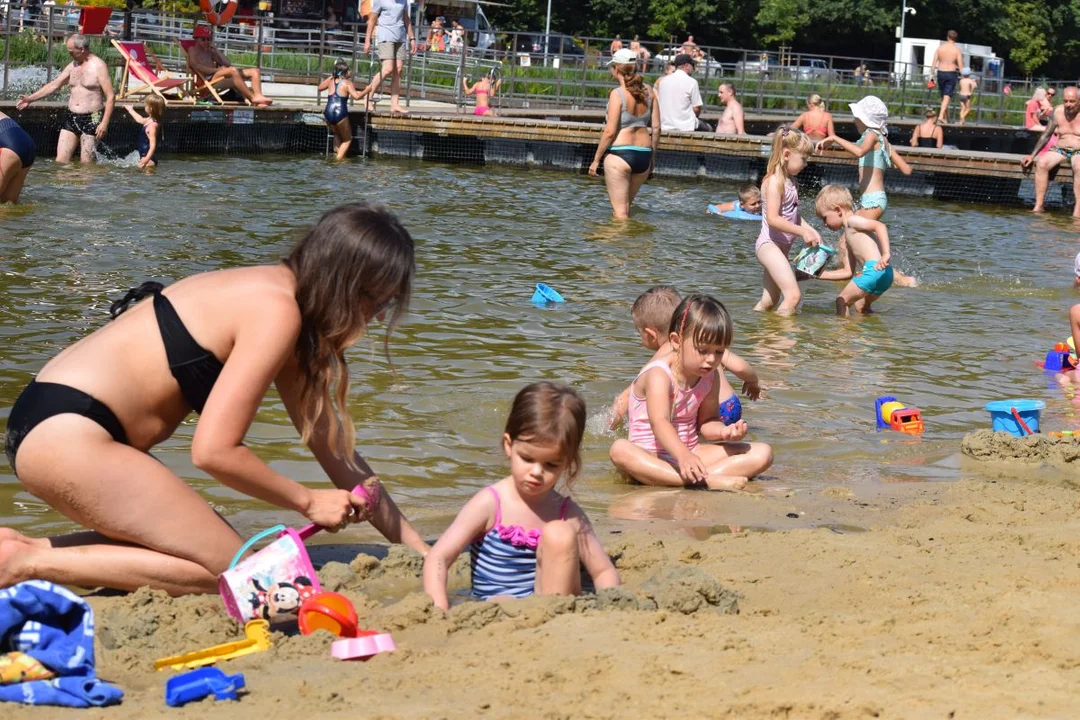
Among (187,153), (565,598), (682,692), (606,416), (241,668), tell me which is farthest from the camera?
(187,153)

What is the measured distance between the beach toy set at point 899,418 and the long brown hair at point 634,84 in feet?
22.9

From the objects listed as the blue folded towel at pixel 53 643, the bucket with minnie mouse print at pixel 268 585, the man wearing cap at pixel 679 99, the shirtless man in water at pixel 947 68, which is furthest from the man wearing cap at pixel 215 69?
the blue folded towel at pixel 53 643

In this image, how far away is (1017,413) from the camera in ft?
21.9

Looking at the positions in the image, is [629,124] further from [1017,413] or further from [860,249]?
[1017,413]

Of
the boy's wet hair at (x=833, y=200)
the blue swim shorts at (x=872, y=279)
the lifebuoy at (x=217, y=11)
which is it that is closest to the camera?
the blue swim shorts at (x=872, y=279)

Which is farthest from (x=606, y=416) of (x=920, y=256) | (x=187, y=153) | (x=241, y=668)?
(x=187, y=153)

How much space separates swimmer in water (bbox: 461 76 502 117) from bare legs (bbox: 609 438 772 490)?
1974cm

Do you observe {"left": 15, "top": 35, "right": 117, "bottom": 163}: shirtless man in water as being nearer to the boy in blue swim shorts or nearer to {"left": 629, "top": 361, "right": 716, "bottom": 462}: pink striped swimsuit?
the boy in blue swim shorts

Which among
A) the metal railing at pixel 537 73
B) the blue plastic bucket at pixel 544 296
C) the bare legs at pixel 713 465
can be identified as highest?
the metal railing at pixel 537 73

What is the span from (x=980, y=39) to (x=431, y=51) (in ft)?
130

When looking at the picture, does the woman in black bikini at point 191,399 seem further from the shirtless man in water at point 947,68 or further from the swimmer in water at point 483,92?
the shirtless man in water at point 947,68

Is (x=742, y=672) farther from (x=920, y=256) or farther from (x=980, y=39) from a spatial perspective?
(x=980, y=39)

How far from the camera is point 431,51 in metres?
28.9

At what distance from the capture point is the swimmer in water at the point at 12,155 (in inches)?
476
